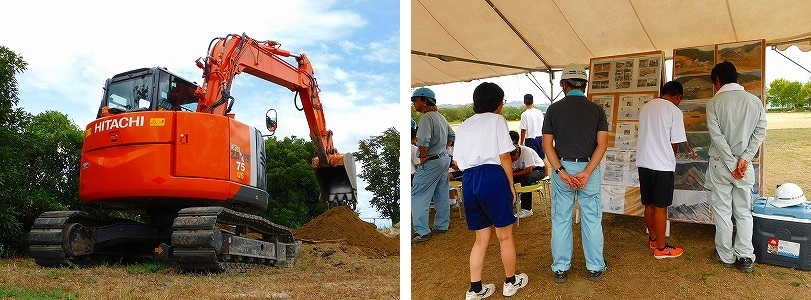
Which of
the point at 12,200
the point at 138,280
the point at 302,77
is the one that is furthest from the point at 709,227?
the point at 12,200

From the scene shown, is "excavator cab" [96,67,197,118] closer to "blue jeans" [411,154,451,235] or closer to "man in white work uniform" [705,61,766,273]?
"blue jeans" [411,154,451,235]

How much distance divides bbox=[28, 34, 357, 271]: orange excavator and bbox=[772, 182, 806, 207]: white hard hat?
4.87m

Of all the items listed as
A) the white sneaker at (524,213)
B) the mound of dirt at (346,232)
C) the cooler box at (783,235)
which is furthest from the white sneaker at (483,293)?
the mound of dirt at (346,232)

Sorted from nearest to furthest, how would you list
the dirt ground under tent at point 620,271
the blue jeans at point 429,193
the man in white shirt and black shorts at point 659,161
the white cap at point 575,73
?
the dirt ground under tent at point 620,271 < the white cap at point 575,73 < the man in white shirt and black shorts at point 659,161 < the blue jeans at point 429,193

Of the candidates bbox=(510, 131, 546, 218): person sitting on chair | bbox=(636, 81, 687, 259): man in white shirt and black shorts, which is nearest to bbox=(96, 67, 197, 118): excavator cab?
bbox=(510, 131, 546, 218): person sitting on chair

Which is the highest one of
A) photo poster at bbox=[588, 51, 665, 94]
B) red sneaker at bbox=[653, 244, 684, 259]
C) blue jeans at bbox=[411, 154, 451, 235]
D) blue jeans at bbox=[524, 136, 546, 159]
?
photo poster at bbox=[588, 51, 665, 94]

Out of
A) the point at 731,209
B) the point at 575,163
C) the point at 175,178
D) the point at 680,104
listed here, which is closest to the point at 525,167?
the point at 680,104

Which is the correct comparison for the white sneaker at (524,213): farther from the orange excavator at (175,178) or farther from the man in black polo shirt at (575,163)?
the orange excavator at (175,178)

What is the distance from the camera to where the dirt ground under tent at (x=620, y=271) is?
11.1ft

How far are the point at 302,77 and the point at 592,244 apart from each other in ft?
21.2

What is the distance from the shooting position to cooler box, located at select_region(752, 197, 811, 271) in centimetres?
375

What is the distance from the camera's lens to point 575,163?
11.2 ft

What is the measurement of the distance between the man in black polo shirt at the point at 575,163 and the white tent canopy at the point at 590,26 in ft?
3.41

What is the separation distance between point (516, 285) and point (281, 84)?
6.27m
